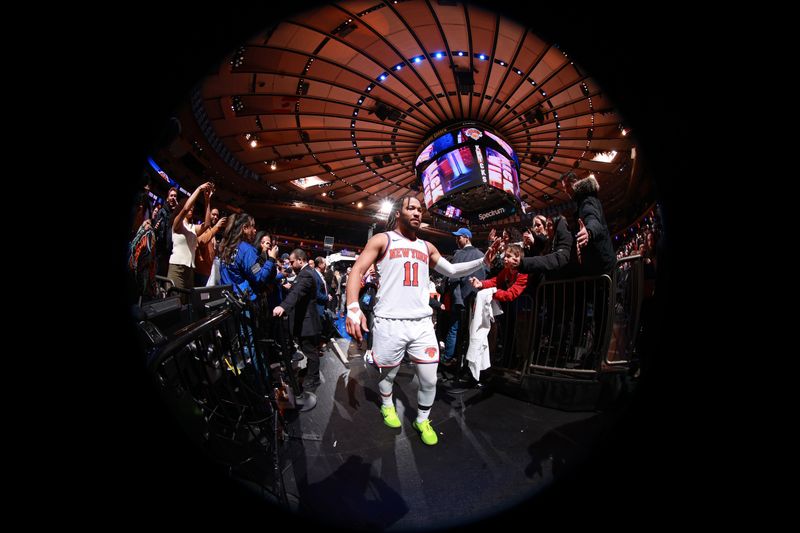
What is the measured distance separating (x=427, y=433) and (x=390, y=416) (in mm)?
300

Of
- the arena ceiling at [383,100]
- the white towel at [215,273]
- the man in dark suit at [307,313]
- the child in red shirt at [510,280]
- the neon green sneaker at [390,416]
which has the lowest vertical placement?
the neon green sneaker at [390,416]

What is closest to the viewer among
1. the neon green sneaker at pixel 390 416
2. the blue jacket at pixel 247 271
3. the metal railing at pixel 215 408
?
the metal railing at pixel 215 408

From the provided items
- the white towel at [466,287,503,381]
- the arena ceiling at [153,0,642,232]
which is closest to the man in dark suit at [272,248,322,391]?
the white towel at [466,287,503,381]

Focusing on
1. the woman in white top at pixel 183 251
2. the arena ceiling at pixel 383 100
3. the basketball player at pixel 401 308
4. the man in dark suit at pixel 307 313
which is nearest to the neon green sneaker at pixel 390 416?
the basketball player at pixel 401 308

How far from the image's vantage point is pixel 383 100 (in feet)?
19.4

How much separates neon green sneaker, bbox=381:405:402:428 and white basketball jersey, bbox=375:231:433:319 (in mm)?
626

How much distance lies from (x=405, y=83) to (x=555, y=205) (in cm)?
894

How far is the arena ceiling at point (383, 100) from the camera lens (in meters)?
4.34

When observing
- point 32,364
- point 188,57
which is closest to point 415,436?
point 32,364

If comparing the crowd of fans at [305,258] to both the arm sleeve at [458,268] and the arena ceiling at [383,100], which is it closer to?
the arm sleeve at [458,268]

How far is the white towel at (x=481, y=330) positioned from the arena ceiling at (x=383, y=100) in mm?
2593

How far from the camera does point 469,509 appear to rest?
0.95 meters

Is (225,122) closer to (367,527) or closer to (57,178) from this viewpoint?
(57,178)

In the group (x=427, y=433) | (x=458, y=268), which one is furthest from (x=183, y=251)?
(x=427, y=433)
